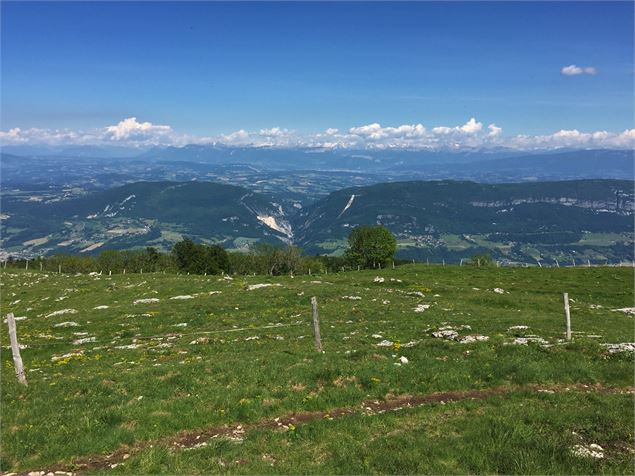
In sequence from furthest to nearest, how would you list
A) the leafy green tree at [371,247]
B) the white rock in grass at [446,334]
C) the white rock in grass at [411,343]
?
the leafy green tree at [371,247]
the white rock in grass at [446,334]
the white rock in grass at [411,343]

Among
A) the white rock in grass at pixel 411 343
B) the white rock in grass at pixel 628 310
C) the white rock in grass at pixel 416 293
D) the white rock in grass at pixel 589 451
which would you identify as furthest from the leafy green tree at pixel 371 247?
the white rock in grass at pixel 589 451

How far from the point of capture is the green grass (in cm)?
1227

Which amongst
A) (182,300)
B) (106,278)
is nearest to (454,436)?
(182,300)

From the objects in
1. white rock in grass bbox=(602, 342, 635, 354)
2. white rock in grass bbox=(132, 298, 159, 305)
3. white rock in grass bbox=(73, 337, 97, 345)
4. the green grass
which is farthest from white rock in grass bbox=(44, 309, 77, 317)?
white rock in grass bbox=(602, 342, 635, 354)

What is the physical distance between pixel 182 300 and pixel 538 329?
32723 mm

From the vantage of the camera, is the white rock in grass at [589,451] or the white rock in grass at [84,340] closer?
the white rock in grass at [589,451]

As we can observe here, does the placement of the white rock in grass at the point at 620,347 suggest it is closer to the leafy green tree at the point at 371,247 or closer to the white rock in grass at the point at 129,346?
the white rock in grass at the point at 129,346

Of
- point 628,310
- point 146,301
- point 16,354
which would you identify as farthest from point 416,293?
point 16,354

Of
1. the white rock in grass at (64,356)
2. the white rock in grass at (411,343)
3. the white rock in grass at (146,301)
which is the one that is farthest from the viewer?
the white rock in grass at (146,301)

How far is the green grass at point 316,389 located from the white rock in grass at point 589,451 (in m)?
0.22

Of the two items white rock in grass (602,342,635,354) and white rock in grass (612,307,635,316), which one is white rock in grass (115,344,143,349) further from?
white rock in grass (612,307,635,316)

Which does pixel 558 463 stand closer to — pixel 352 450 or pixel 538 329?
pixel 352 450

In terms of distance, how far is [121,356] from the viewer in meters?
24.4

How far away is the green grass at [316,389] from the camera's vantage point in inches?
483
